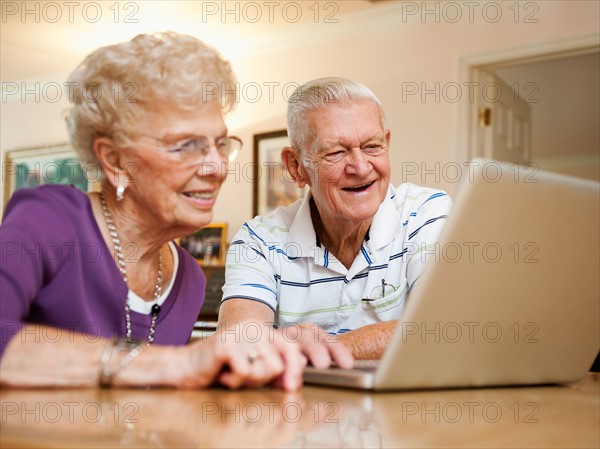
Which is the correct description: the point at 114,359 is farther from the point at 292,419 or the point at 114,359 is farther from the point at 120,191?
the point at 120,191

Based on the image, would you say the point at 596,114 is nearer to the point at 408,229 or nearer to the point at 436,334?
the point at 408,229

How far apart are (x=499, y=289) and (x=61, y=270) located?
0.65 m

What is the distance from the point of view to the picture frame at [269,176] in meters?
4.93

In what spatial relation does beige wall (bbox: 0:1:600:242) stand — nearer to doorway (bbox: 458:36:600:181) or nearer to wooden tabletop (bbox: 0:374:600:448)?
doorway (bbox: 458:36:600:181)

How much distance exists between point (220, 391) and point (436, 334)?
265 mm

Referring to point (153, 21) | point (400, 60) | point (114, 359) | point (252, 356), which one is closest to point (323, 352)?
point (252, 356)

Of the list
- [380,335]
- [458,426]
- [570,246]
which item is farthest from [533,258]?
[380,335]

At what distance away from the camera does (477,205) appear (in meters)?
0.81

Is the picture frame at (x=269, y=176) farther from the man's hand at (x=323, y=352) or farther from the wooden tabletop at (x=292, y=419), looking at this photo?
the wooden tabletop at (x=292, y=419)

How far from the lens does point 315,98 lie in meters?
1.81

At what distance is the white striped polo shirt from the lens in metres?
1.65

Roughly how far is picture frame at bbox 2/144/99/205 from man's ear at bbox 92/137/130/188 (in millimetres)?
5050

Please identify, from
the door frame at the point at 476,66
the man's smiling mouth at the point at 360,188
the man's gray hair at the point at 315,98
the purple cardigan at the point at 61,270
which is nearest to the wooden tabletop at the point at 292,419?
the purple cardigan at the point at 61,270

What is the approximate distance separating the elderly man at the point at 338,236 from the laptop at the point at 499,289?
0.64 m
